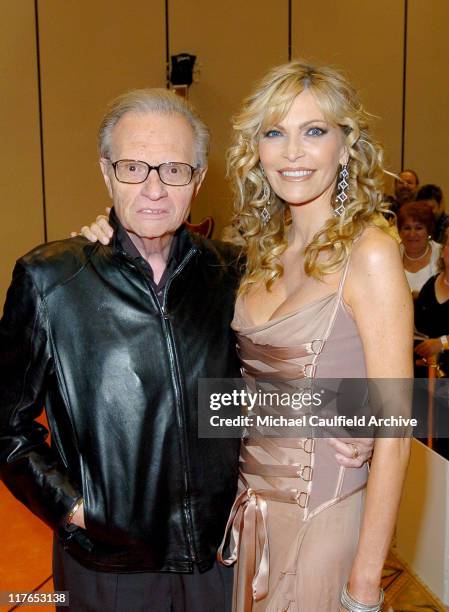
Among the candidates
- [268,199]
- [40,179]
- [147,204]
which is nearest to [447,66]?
[40,179]

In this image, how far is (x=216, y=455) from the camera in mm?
1678

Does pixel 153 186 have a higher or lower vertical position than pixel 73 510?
higher

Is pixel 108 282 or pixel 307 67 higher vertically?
pixel 307 67

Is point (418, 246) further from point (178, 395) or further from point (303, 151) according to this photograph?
point (178, 395)

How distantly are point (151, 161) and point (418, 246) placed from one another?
3235mm

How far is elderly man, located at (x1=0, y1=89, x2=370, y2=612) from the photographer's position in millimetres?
1580

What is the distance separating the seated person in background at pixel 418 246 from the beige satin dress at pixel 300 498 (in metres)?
2.91

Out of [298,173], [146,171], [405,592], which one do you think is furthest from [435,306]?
[146,171]

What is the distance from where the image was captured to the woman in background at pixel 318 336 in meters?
1.54

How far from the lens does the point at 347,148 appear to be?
176 cm

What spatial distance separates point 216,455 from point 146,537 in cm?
26

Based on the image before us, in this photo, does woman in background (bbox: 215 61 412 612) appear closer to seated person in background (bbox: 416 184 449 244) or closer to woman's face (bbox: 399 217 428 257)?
woman's face (bbox: 399 217 428 257)

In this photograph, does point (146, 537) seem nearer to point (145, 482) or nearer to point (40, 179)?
point (145, 482)

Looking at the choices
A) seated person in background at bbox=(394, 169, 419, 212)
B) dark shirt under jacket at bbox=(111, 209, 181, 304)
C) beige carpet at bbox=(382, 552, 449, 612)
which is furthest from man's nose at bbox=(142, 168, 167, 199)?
seated person in background at bbox=(394, 169, 419, 212)
